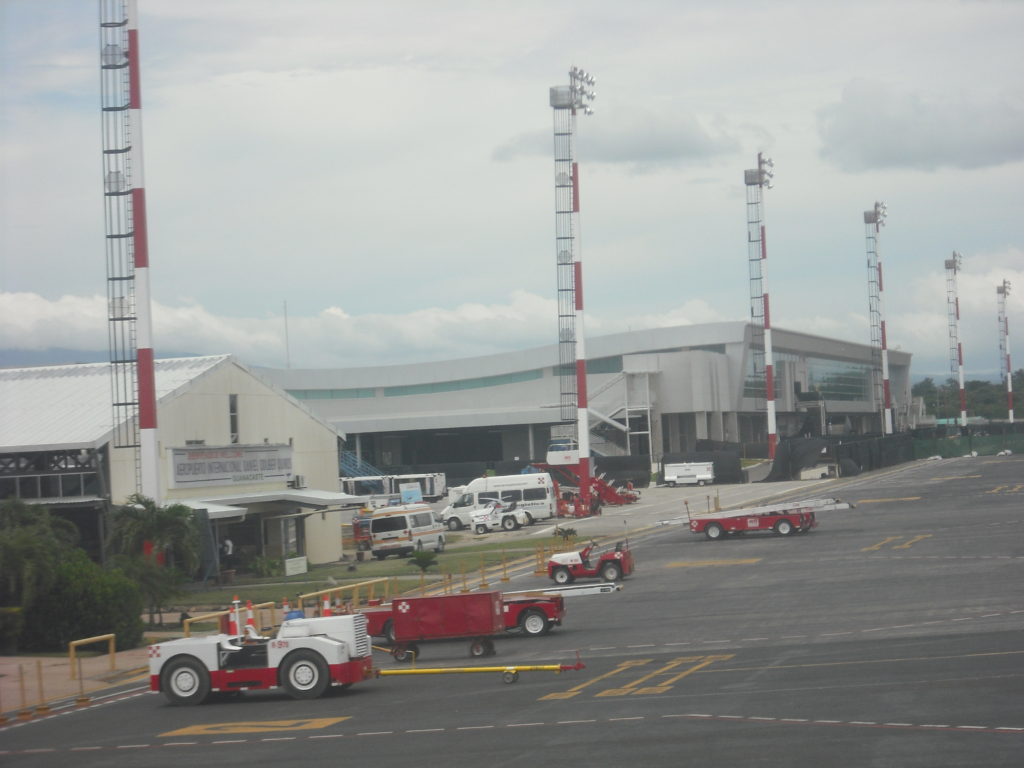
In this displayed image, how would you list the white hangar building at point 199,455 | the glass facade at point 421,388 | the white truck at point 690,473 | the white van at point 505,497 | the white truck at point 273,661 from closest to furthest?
the white truck at point 273,661
the white hangar building at point 199,455
the white van at point 505,497
the white truck at point 690,473
the glass facade at point 421,388

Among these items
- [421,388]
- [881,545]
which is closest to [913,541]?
[881,545]

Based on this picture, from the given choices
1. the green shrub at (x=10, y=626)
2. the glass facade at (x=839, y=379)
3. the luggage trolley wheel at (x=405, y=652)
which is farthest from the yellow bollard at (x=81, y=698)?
the glass facade at (x=839, y=379)

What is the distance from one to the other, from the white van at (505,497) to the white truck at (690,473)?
2612 centimetres

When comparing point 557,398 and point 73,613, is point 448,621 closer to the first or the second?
point 73,613

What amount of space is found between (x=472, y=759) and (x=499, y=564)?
32072mm

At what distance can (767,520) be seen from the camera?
4956 cm

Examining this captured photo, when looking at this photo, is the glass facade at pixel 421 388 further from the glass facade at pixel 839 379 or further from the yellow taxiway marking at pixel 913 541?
the yellow taxiway marking at pixel 913 541

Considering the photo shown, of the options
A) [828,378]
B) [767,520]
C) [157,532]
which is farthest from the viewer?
[828,378]

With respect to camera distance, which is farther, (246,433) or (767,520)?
(767,520)

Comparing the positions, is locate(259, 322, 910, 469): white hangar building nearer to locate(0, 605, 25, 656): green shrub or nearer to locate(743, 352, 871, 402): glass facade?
locate(743, 352, 871, 402): glass facade

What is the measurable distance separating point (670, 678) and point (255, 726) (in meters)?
6.95

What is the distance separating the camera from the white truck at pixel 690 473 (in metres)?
91.9

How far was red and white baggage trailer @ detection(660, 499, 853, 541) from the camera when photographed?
49188mm

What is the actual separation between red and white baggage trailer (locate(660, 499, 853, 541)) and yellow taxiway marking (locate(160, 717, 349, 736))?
3361cm
